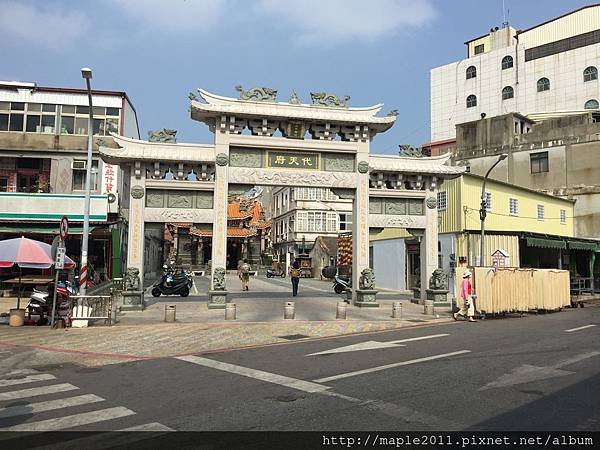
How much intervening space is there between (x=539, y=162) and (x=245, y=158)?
2788 cm

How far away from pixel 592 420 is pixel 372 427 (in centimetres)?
257

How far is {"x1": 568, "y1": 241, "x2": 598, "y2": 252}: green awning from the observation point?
2966 cm

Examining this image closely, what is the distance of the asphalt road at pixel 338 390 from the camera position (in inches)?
222

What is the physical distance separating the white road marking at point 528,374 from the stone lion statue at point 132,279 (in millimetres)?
13172

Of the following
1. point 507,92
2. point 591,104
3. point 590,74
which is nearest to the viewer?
point 590,74

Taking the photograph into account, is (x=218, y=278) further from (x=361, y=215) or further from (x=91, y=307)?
(x=361, y=215)

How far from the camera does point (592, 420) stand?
18.3ft

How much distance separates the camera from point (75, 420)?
580 cm

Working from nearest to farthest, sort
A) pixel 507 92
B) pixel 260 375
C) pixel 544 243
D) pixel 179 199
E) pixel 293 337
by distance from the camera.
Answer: pixel 260 375 → pixel 293 337 → pixel 179 199 → pixel 544 243 → pixel 507 92

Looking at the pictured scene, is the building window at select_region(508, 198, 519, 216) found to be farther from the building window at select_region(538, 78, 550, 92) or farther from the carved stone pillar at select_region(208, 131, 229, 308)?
the building window at select_region(538, 78, 550, 92)

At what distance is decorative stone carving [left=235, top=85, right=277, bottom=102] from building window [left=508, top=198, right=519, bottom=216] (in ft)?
60.0

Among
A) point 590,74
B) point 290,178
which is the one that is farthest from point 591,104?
point 290,178

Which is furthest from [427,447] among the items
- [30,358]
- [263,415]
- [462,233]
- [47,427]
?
[462,233]

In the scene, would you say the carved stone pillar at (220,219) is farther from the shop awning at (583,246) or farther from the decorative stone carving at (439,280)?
the shop awning at (583,246)
